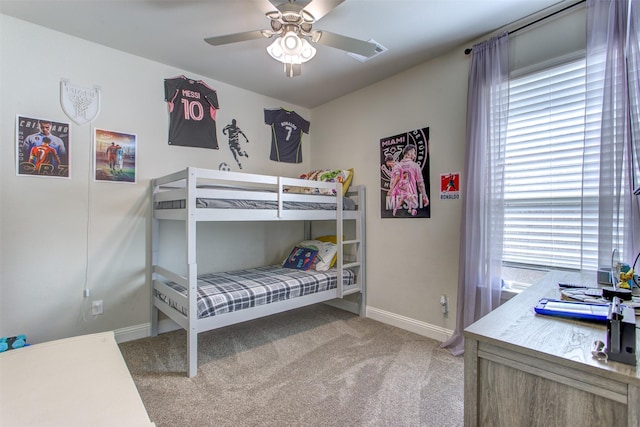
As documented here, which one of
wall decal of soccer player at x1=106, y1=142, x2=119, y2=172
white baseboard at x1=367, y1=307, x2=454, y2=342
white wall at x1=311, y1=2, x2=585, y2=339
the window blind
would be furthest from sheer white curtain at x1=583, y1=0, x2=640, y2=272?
wall decal of soccer player at x1=106, y1=142, x2=119, y2=172

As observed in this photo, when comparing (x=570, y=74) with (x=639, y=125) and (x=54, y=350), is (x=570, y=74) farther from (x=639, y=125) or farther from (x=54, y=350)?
(x=54, y=350)

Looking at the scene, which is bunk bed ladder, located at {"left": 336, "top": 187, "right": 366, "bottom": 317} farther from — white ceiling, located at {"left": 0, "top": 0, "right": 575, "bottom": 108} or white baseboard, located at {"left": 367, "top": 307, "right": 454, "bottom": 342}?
white ceiling, located at {"left": 0, "top": 0, "right": 575, "bottom": 108}

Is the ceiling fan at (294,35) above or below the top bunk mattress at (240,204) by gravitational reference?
above

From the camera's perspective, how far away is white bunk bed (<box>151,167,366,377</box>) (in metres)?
2.05

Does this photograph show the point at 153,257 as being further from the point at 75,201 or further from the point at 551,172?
the point at 551,172

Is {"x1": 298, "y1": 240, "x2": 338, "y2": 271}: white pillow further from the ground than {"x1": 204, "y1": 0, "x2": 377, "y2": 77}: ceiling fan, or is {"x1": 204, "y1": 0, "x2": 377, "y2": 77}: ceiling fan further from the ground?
{"x1": 204, "y1": 0, "x2": 377, "y2": 77}: ceiling fan

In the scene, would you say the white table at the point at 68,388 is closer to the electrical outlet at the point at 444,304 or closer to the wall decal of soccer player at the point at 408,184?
the electrical outlet at the point at 444,304

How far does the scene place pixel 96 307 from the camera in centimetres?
245

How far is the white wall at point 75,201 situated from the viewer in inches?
84.2

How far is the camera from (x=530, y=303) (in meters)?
1.24

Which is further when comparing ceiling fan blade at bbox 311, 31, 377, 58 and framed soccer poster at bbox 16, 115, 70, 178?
framed soccer poster at bbox 16, 115, 70, 178

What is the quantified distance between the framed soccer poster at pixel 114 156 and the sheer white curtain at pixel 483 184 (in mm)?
2934

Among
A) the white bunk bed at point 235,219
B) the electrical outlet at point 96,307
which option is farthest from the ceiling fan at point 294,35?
the electrical outlet at point 96,307

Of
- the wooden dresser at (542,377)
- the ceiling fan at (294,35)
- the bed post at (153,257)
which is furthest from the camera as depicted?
the bed post at (153,257)
